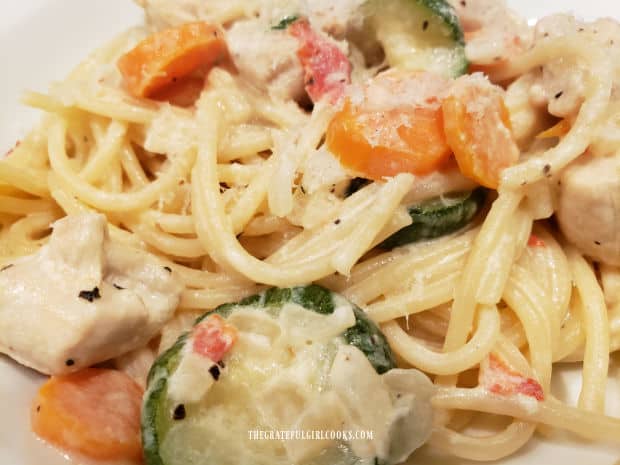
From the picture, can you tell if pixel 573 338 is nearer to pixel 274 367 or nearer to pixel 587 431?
pixel 587 431

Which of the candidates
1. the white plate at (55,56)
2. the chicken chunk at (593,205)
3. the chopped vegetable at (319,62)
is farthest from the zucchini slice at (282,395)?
the chopped vegetable at (319,62)

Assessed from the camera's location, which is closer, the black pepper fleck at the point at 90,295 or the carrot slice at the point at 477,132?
the black pepper fleck at the point at 90,295

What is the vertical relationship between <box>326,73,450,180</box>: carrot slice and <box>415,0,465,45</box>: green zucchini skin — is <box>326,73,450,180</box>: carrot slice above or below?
below

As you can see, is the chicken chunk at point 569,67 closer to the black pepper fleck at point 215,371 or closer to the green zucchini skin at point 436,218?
the green zucchini skin at point 436,218

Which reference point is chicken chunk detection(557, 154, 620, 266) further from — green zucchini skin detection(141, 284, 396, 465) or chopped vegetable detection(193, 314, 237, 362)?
chopped vegetable detection(193, 314, 237, 362)

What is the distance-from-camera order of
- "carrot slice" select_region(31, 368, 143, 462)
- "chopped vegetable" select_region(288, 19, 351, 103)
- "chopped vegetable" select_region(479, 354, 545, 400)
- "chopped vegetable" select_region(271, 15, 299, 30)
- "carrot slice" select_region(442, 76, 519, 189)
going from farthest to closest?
"chopped vegetable" select_region(271, 15, 299, 30) < "chopped vegetable" select_region(288, 19, 351, 103) < "carrot slice" select_region(442, 76, 519, 189) < "chopped vegetable" select_region(479, 354, 545, 400) < "carrot slice" select_region(31, 368, 143, 462)

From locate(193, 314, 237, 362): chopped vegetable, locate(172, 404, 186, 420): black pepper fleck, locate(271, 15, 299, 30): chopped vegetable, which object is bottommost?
locate(172, 404, 186, 420): black pepper fleck

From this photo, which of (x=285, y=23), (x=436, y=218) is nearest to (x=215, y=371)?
(x=436, y=218)

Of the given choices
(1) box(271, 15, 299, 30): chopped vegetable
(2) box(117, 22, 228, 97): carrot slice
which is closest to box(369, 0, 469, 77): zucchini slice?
(1) box(271, 15, 299, 30): chopped vegetable

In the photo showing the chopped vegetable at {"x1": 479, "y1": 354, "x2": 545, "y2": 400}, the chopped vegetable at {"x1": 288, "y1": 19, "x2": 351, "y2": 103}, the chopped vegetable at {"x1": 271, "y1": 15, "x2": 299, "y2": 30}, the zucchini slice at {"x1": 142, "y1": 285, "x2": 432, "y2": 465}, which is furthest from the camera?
the chopped vegetable at {"x1": 271, "y1": 15, "x2": 299, "y2": 30}
